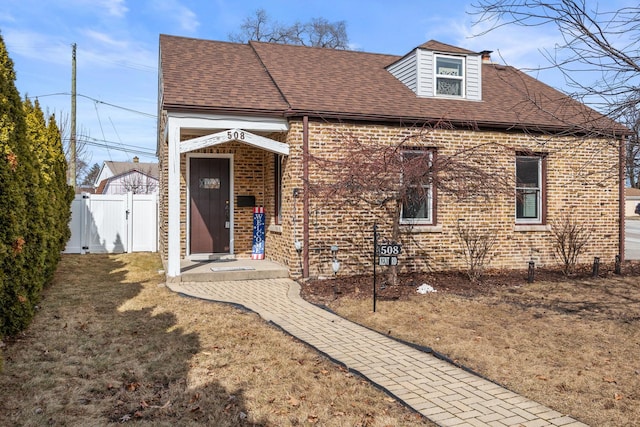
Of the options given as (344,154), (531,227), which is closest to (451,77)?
(531,227)

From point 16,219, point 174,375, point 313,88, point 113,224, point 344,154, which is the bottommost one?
point 174,375

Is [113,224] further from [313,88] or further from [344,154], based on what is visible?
[344,154]

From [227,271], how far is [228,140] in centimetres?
259

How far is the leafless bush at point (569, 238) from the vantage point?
1195cm

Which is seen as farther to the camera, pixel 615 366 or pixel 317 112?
pixel 317 112

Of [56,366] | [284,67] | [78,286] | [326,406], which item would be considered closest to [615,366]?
[326,406]

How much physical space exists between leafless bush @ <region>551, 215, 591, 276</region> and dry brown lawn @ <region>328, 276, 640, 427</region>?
1.97 m

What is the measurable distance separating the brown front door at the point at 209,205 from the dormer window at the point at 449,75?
5601mm

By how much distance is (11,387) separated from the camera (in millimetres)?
4594

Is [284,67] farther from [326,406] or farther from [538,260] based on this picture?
[326,406]

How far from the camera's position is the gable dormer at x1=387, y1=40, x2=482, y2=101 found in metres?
12.7

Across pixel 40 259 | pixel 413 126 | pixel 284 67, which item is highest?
pixel 284 67

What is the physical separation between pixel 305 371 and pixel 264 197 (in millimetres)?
8140

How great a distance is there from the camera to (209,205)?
12641 mm
